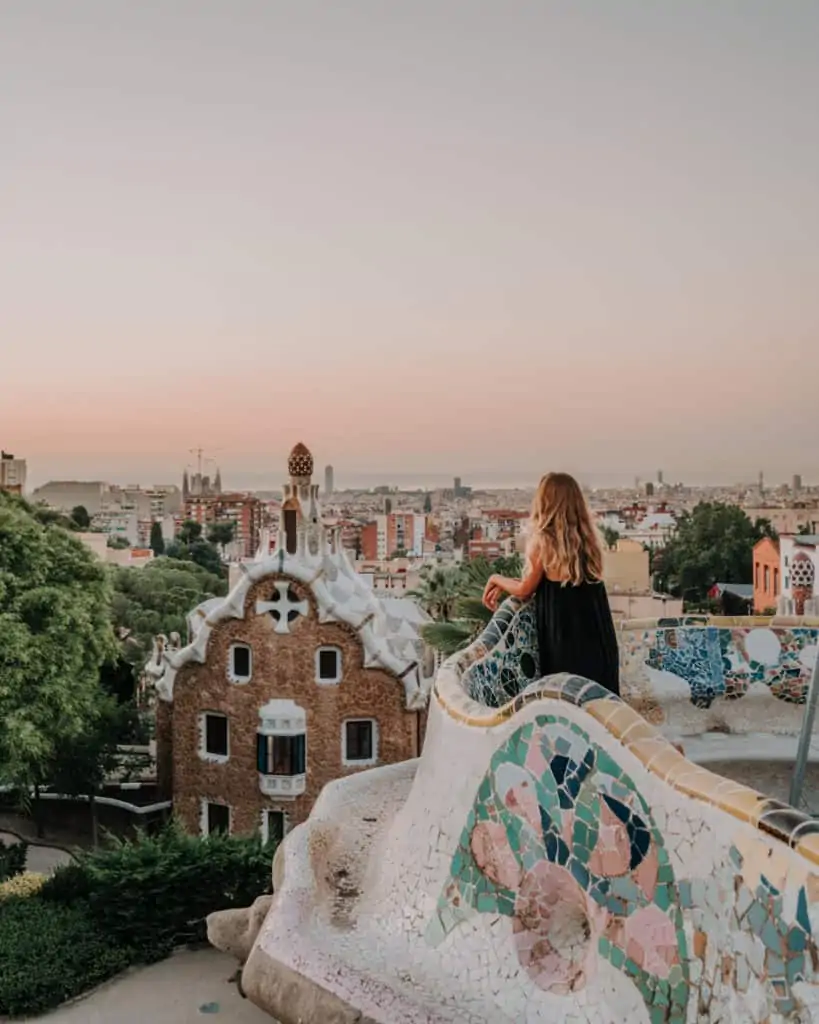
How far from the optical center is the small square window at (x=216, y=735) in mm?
15781

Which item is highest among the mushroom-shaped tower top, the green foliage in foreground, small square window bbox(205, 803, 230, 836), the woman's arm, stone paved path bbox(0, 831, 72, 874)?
the mushroom-shaped tower top

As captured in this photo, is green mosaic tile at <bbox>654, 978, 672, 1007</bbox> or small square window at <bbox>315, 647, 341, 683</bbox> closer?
green mosaic tile at <bbox>654, 978, 672, 1007</bbox>

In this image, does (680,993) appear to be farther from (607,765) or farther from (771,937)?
(607,765)

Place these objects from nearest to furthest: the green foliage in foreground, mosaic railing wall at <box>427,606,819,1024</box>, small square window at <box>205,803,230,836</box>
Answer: mosaic railing wall at <box>427,606,819,1024</box>, the green foliage in foreground, small square window at <box>205,803,230,836</box>

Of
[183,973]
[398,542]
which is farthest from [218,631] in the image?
[398,542]

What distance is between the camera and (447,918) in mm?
4172

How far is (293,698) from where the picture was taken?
15.2 meters

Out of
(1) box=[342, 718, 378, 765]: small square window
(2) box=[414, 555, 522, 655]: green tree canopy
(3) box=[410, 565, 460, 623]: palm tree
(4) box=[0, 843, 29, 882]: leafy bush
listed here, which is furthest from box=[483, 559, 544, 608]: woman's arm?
(3) box=[410, 565, 460, 623]: palm tree

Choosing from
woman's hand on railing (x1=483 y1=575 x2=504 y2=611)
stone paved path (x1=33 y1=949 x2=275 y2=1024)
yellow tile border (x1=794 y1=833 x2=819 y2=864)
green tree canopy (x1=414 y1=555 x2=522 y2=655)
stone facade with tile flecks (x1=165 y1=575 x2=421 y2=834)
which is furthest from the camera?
stone facade with tile flecks (x1=165 y1=575 x2=421 y2=834)

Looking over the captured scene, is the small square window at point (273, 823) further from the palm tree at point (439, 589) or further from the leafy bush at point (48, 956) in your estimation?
the leafy bush at point (48, 956)

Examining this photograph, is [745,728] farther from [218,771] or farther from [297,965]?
[218,771]

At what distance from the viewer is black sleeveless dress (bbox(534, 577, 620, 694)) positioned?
4.58m

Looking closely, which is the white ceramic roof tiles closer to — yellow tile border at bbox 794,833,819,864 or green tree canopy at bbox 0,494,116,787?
green tree canopy at bbox 0,494,116,787

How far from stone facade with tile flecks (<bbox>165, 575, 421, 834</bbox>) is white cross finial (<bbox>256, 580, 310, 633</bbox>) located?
71 millimetres
